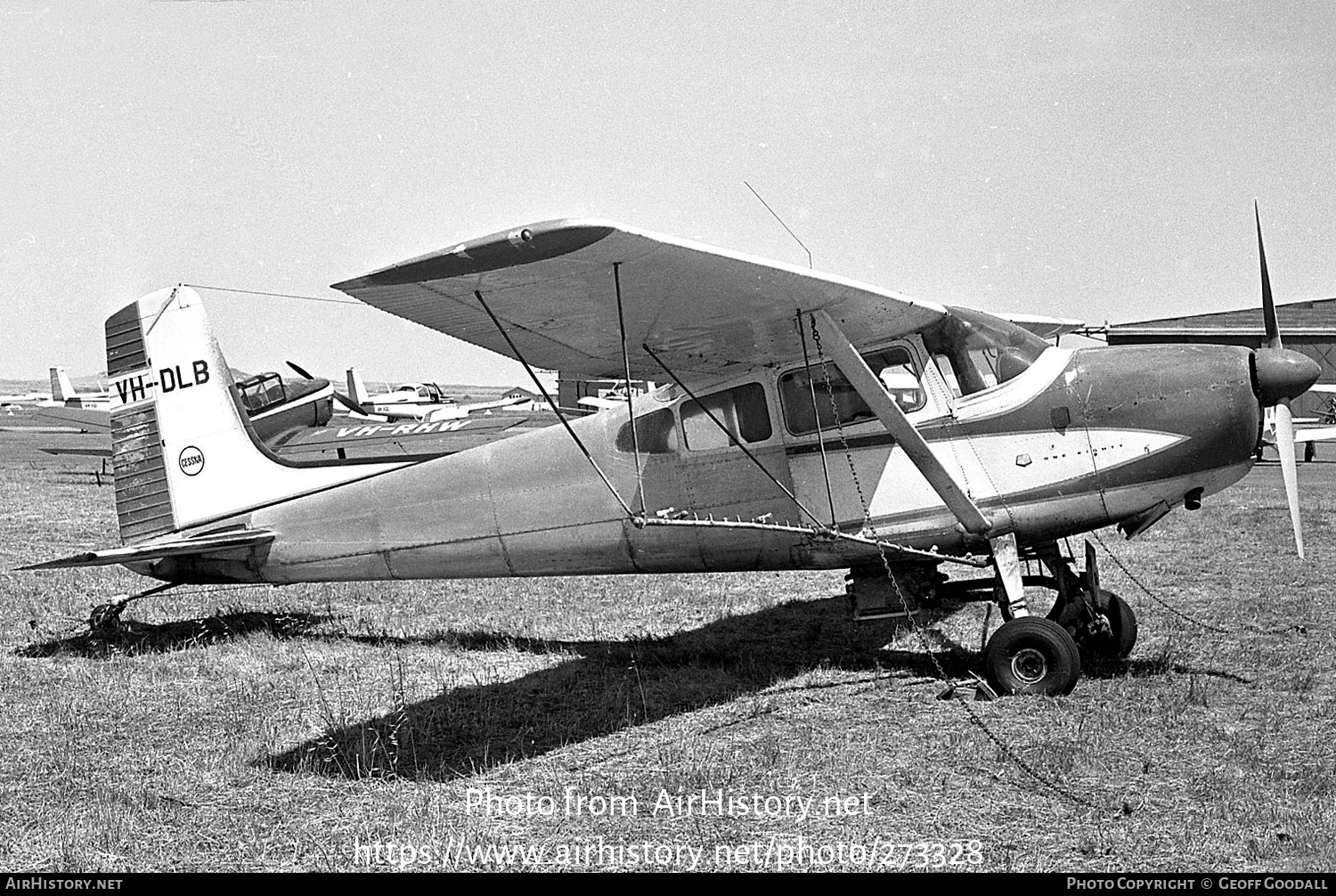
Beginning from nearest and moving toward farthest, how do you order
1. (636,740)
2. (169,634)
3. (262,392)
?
(636,740) < (169,634) < (262,392)

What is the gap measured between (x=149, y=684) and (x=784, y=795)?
4.47 m

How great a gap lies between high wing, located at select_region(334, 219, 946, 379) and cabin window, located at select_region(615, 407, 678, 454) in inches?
13.4

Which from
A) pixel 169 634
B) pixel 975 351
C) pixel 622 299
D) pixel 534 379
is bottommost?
pixel 169 634

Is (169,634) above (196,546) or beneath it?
beneath

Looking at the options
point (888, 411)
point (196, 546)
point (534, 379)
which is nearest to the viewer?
point (534, 379)

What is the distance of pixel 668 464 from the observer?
7.71 m

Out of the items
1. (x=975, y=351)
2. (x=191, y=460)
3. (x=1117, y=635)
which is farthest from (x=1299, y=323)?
(x=191, y=460)

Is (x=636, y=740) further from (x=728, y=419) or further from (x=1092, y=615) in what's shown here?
(x=1092, y=615)

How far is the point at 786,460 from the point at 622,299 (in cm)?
195

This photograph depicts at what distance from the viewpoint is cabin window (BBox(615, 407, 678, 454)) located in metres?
7.73

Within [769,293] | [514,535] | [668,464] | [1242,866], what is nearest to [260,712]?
[514,535]

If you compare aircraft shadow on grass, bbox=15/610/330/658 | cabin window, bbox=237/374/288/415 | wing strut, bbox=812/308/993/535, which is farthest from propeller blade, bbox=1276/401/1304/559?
cabin window, bbox=237/374/288/415

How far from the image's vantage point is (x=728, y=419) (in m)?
7.59

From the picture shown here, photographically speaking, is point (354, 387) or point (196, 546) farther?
point (354, 387)
